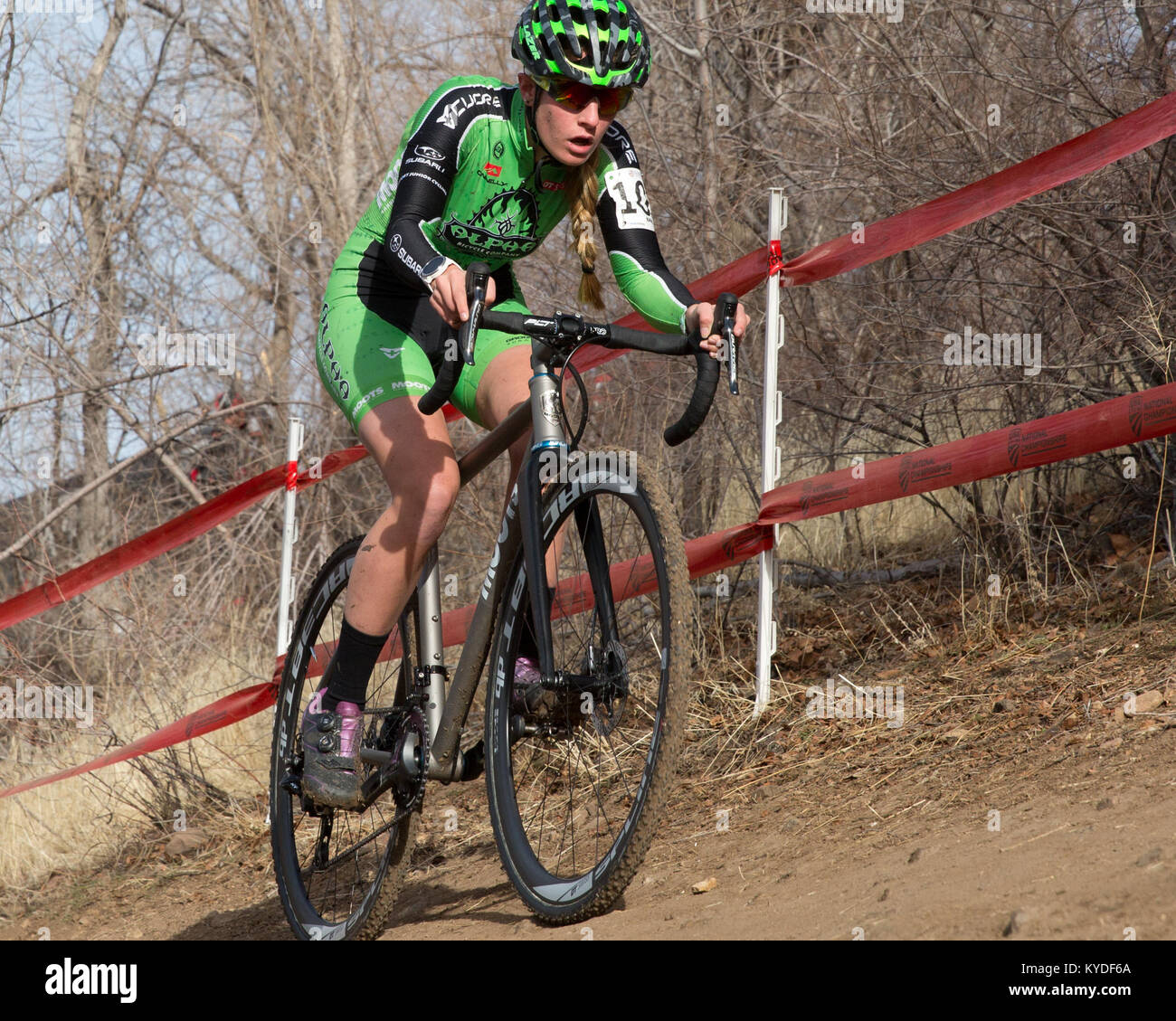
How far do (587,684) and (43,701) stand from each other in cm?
487

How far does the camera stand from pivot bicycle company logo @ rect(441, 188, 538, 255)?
140 inches

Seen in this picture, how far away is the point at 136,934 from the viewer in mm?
4965

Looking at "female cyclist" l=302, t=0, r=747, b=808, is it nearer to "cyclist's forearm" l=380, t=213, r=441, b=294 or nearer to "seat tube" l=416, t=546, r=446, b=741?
"cyclist's forearm" l=380, t=213, r=441, b=294

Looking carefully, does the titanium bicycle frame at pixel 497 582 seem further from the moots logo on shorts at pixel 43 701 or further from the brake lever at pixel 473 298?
the moots logo on shorts at pixel 43 701

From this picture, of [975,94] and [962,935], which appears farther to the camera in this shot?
[975,94]

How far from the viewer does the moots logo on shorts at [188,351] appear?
30.0 feet

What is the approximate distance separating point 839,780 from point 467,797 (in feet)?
6.35

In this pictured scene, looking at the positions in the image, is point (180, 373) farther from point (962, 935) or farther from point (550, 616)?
point (962, 935)

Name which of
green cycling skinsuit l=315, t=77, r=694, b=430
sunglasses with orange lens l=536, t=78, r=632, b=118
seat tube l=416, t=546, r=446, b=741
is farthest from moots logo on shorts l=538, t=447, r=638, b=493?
sunglasses with orange lens l=536, t=78, r=632, b=118

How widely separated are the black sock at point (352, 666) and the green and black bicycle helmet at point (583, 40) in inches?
63.0

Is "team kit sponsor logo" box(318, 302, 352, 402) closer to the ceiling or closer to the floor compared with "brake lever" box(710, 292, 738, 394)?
closer to the ceiling

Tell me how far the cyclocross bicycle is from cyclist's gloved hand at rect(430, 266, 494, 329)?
3 cm

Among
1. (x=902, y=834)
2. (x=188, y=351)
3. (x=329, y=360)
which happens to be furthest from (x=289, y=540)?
(x=188, y=351)
